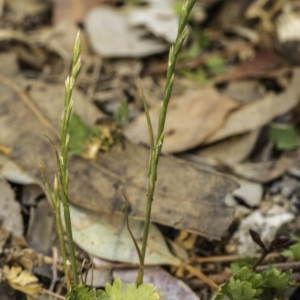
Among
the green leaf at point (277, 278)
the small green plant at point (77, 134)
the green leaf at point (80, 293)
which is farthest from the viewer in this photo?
the small green plant at point (77, 134)

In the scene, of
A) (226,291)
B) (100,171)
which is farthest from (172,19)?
(226,291)

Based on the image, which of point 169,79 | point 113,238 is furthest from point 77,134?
point 169,79

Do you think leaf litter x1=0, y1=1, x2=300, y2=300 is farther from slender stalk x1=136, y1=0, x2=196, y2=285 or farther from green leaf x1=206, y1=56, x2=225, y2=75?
slender stalk x1=136, y1=0, x2=196, y2=285

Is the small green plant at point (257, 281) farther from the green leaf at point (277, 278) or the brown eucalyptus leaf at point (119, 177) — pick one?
the brown eucalyptus leaf at point (119, 177)

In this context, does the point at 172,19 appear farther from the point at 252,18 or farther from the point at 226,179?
the point at 226,179

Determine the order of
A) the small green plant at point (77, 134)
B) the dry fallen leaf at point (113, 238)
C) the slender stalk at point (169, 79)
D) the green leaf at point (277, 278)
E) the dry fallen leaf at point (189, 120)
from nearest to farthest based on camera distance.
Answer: the slender stalk at point (169, 79) < the green leaf at point (277, 278) < the dry fallen leaf at point (113, 238) < the small green plant at point (77, 134) < the dry fallen leaf at point (189, 120)

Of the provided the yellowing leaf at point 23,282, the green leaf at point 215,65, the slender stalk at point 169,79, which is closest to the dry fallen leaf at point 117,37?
the green leaf at point 215,65
